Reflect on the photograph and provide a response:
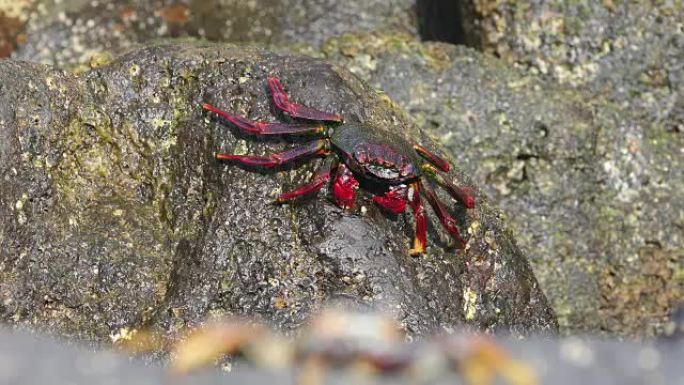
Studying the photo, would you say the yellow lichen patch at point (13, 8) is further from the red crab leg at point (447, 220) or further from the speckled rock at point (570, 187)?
the red crab leg at point (447, 220)

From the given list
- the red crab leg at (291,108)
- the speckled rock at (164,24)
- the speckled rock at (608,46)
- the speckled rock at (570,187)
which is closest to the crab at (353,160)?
the red crab leg at (291,108)

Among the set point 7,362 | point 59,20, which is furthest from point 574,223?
point 7,362

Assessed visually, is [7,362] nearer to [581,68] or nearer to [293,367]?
[293,367]

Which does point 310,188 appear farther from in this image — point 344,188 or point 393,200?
point 393,200

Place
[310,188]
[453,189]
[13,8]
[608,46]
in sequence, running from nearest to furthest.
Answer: [310,188] < [453,189] < [608,46] < [13,8]

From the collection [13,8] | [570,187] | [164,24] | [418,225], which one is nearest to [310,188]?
[418,225]

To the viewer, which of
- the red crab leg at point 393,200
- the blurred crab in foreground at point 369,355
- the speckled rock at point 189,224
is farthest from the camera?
the red crab leg at point 393,200

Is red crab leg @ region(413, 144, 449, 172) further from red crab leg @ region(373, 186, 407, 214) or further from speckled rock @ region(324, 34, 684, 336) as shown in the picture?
speckled rock @ region(324, 34, 684, 336)

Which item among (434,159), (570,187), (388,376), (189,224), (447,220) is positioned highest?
(388,376)
